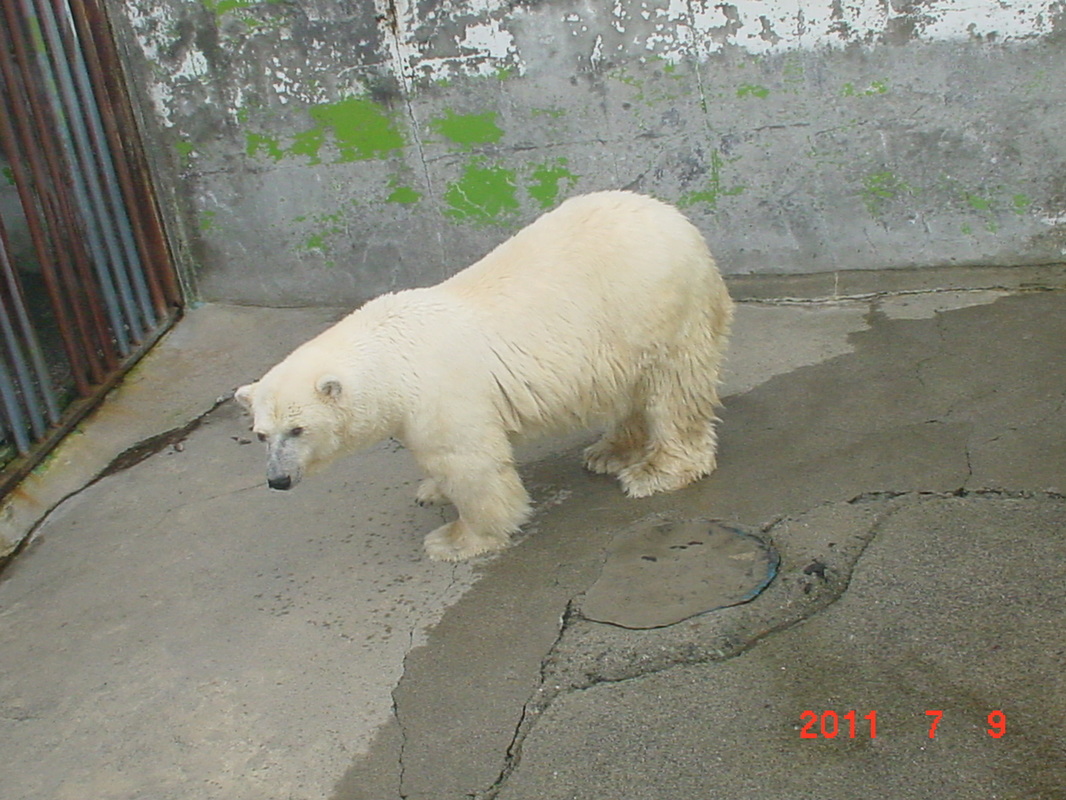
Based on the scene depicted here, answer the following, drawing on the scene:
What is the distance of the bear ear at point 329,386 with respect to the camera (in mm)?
3680

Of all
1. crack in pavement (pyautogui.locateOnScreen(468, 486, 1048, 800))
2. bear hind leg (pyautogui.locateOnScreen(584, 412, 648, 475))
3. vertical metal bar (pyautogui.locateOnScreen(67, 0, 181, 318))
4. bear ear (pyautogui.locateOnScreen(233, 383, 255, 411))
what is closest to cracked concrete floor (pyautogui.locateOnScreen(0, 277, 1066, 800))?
crack in pavement (pyautogui.locateOnScreen(468, 486, 1048, 800))

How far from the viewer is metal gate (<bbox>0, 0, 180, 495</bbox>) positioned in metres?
5.10

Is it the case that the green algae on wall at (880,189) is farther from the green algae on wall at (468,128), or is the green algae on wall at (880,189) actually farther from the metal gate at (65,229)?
the metal gate at (65,229)

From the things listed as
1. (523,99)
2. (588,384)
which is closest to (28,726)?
(588,384)

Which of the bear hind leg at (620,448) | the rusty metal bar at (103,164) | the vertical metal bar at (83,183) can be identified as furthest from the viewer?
the rusty metal bar at (103,164)

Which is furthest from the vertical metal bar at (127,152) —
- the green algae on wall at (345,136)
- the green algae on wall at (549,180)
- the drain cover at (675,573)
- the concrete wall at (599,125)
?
the drain cover at (675,573)

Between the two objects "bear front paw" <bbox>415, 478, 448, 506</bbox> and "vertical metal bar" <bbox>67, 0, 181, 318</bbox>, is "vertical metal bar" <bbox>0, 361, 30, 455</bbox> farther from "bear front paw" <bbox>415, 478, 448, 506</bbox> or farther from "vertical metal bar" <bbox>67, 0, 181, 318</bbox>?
"bear front paw" <bbox>415, 478, 448, 506</bbox>

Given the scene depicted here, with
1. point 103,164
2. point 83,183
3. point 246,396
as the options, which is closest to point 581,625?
point 246,396

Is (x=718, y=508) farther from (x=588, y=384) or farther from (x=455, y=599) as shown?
(x=455, y=599)

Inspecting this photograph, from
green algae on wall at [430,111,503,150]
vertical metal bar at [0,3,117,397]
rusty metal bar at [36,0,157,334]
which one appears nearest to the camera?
vertical metal bar at [0,3,117,397]
